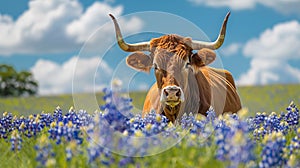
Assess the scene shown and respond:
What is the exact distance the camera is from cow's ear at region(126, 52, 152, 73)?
356 inches

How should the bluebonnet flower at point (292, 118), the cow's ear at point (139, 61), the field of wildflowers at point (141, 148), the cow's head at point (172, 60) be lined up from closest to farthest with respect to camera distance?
the field of wildflowers at point (141, 148) < the bluebonnet flower at point (292, 118) < the cow's head at point (172, 60) < the cow's ear at point (139, 61)

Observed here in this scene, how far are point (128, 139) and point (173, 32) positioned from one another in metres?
4.29

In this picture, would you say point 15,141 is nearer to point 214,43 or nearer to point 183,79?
point 183,79

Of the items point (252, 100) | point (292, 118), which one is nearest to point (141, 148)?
point (292, 118)

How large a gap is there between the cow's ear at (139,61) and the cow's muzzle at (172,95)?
114 cm

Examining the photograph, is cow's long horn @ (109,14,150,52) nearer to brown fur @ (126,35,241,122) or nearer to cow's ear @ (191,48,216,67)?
brown fur @ (126,35,241,122)

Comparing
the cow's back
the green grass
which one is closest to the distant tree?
the green grass

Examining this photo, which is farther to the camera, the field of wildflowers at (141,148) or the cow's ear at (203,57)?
the cow's ear at (203,57)

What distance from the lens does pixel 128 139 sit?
184 inches

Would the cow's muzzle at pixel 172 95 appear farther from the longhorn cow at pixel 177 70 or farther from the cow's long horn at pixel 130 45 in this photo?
the cow's long horn at pixel 130 45

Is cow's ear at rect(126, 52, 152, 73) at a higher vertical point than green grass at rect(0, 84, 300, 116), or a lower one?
lower

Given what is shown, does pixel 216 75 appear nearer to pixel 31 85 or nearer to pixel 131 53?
pixel 131 53

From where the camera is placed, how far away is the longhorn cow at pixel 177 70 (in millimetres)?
8250

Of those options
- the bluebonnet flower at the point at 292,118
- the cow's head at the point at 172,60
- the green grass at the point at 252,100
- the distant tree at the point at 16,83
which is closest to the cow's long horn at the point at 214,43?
the cow's head at the point at 172,60
